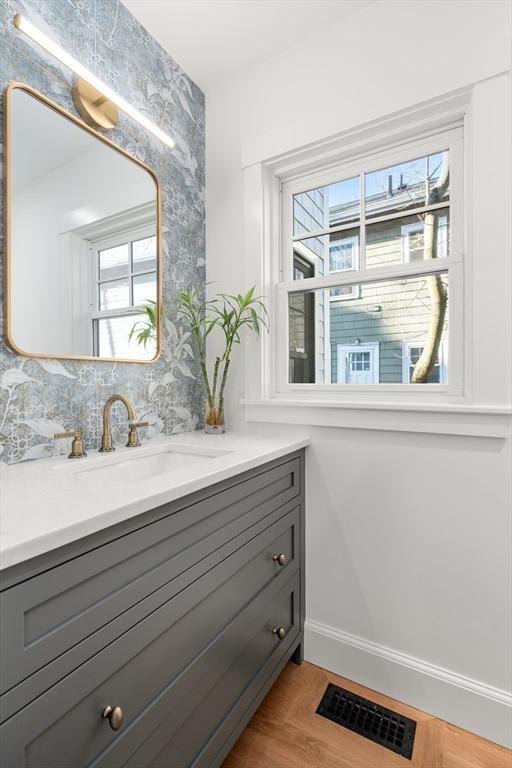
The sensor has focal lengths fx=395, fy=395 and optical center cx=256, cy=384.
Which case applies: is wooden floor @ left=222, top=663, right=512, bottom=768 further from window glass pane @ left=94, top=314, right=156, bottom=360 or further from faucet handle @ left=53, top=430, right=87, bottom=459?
window glass pane @ left=94, top=314, right=156, bottom=360

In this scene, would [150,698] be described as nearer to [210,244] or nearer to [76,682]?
[76,682]

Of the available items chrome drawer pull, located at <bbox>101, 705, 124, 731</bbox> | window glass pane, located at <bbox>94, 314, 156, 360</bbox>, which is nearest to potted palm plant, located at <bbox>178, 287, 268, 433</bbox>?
window glass pane, located at <bbox>94, 314, 156, 360</bbox>

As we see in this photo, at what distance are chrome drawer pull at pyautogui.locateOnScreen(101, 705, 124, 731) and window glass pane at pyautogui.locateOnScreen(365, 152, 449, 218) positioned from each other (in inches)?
68.6

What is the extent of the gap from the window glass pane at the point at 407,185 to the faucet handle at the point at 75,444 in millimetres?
1393

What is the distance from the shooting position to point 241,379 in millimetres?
1850

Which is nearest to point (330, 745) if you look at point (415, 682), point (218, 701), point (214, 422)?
point (415, 682)

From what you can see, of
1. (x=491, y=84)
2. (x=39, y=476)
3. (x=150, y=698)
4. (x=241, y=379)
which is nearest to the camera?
(x=150, y=698)

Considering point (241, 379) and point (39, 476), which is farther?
point (241, 379)

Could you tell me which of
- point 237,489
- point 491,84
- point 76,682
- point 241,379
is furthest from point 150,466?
point 491,84

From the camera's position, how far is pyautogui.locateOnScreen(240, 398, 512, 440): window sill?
→ 4.22 ft

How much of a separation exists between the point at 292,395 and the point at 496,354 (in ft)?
2.65

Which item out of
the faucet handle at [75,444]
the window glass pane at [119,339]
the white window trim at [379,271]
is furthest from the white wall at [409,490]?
the faucet handle at [75,444]

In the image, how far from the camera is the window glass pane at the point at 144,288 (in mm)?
1552

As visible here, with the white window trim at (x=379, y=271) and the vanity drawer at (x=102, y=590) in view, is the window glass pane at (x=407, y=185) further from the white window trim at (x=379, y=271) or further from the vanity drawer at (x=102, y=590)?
the vanity drawer at (x=102, y=590)
